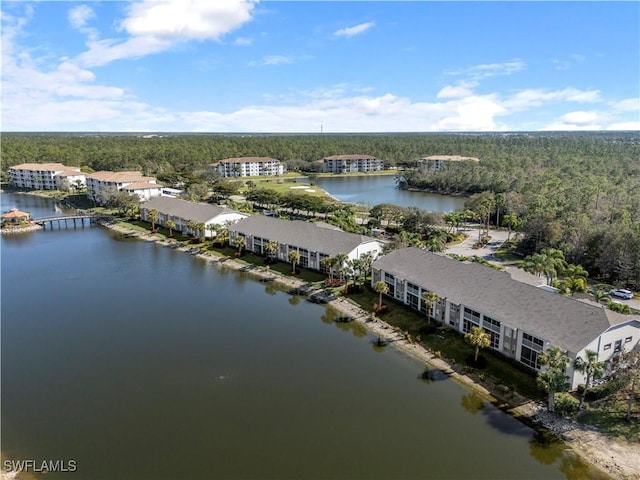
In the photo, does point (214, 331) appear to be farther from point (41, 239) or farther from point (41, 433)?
point (41, 239)

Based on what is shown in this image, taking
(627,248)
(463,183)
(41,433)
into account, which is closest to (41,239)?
(41,433)

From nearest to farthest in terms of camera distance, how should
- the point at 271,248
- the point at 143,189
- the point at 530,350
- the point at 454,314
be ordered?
the point at 530,350
the point at 454,314
the point at 271,248
the point at 143,189

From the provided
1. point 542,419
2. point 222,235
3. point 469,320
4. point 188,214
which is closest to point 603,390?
point 542,419

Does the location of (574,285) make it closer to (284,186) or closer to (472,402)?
(472,402)

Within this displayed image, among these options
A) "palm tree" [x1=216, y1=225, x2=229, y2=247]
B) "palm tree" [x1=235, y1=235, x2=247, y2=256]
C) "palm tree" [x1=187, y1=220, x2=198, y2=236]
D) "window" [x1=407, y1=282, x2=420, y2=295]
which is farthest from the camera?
"palm tree" [x1=187, y1=220, x2=198, y2=236]

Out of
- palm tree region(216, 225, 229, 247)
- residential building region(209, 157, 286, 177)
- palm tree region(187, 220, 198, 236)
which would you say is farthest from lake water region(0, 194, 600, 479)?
residential building region(209, 157, 286, 177)

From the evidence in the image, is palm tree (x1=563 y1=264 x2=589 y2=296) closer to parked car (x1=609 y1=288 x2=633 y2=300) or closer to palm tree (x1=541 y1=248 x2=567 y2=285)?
palm tree (x1=541 y1=248 x2=567 y2=285)

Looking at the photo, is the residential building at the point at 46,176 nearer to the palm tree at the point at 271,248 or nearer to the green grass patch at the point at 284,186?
the green grass patch at the point at 284,186
